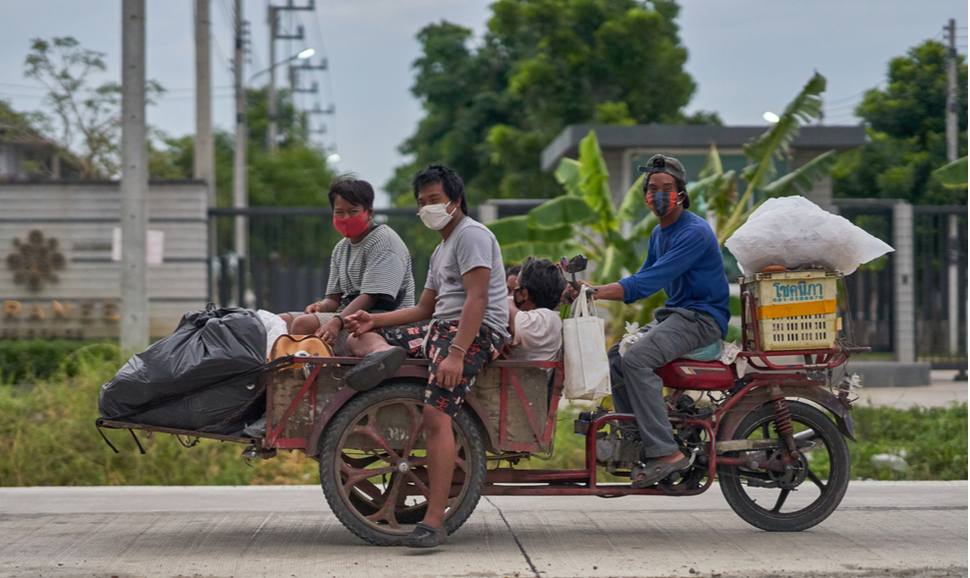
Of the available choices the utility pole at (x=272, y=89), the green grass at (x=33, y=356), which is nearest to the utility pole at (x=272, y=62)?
the utility pole at (x=272, y=89)

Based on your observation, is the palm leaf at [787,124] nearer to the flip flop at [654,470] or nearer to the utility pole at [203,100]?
the flip flop at [654,470]

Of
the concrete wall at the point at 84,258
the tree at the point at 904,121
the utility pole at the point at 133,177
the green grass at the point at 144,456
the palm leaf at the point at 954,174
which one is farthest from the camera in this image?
the tree at the point at 904,121

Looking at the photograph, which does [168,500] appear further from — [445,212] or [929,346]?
[929,346]

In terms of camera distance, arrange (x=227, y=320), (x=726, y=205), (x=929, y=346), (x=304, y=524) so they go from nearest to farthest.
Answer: (x=227, y=320) < (x=304, y=524) < (x=726, y=205) < (x=929, y=346)

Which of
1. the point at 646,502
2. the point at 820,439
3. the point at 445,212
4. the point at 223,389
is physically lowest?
the point at 646,502

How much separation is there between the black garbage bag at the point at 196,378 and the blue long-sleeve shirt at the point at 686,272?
6.52ft

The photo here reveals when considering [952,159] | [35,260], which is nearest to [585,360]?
[35,260]

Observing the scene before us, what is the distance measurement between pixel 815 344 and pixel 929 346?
1141cm

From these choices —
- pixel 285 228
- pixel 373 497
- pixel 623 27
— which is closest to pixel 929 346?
pixel 285 228

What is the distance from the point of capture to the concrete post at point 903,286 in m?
14.8

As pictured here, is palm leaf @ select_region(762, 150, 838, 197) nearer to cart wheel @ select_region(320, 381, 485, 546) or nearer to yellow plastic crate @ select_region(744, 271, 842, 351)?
yellow plastic crate @ select_region(744, 271, 842, 351)

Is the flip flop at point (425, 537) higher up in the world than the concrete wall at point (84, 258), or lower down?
lower down

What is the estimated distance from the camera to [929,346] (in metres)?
15.5

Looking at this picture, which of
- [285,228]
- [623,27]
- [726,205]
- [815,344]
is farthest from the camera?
[623,27]
